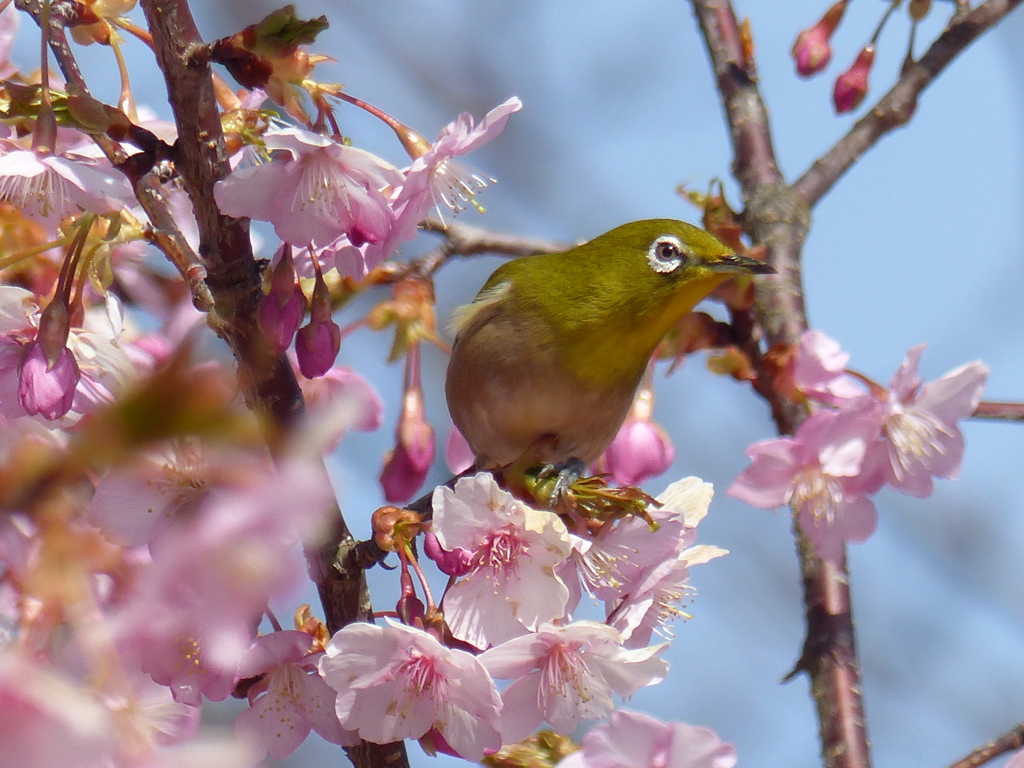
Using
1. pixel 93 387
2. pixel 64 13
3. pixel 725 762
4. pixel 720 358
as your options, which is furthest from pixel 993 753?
pixel 64 13

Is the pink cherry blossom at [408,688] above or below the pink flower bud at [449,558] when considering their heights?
below

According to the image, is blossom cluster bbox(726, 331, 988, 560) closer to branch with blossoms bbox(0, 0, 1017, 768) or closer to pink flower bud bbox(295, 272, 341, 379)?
branch with blossoms bbox(0, 0, 1017, 768)

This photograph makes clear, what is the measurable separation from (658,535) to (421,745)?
538 millimetres

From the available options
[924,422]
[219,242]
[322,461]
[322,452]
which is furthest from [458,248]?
[322,461]

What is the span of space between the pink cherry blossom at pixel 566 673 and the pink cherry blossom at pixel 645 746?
55 millimetres

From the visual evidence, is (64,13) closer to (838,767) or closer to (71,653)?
(71,653)

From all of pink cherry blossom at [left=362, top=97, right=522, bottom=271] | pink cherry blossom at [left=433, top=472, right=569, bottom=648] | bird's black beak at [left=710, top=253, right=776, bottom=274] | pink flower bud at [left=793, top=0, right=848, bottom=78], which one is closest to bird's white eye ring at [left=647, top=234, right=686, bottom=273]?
bird's black beak at [left=710, top=253, right=776, bottom=274]

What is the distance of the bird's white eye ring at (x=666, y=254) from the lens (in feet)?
10.0

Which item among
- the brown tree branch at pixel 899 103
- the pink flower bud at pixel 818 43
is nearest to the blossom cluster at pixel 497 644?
the brown tree branch at pixel 899 103

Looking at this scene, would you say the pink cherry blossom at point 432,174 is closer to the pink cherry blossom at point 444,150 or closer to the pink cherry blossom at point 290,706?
the pink cherry blossom at point 444,150

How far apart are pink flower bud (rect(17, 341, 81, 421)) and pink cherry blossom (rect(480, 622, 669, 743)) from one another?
0.79 meters

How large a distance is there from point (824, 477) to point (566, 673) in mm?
1196

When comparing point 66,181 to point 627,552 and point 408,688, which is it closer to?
point 408,688

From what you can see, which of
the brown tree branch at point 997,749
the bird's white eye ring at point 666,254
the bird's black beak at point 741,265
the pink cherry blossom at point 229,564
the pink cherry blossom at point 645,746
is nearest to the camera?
the pink cherry blossom at point 229,564
